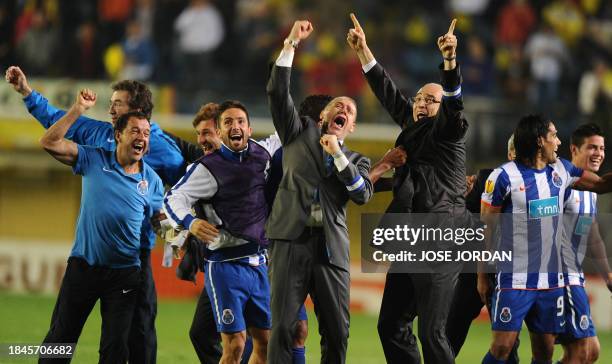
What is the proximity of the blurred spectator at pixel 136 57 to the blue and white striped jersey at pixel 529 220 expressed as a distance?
10115mm

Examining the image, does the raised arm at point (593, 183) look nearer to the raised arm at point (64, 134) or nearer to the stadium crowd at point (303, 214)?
the stadium crowd at point (303, 214)

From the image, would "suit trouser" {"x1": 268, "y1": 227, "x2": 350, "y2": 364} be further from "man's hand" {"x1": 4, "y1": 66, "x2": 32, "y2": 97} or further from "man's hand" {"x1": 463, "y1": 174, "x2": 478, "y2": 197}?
"man's hand" {"x1": 4, "y1": 66, "x2": 32, "y2": 97}

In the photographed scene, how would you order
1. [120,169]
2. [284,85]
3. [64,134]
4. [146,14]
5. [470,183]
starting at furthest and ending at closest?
[146,14]
[470,183]
[120,169]
[64,134]
[284,85]

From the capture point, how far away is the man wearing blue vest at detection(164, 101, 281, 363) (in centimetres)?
761

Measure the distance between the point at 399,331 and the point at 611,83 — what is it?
1083 centimetres

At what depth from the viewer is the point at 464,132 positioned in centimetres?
773

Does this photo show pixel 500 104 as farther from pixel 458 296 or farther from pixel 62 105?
pixel 458 296

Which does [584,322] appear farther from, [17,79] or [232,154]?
[17,79]

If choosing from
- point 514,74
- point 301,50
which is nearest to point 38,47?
point 301,50

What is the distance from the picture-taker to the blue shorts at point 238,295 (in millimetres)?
7527

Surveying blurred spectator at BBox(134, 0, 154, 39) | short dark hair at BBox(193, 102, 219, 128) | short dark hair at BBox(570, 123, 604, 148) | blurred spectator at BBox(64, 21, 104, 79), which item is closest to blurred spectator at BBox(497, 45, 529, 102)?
blurred spectator at BBox(134, 0, 154, 39)

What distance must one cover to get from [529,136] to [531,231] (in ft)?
2.14

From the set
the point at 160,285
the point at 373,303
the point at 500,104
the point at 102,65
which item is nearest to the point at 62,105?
the point at 102,65

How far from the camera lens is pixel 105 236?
24.6ft
